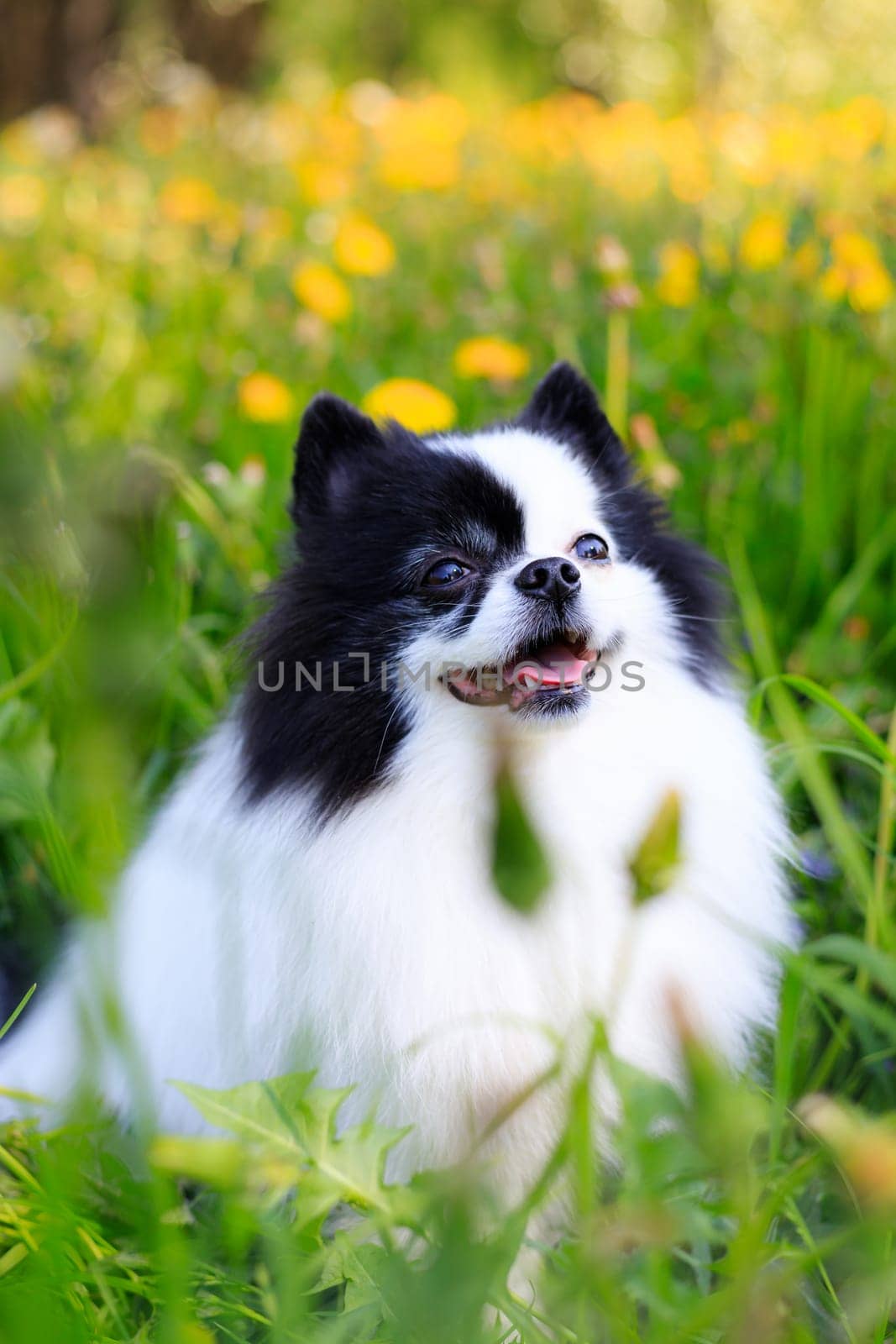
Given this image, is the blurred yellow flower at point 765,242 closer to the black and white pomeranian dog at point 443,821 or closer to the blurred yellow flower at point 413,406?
the blurred yellow flower at point 413,406

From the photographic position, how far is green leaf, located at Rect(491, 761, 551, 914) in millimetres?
708

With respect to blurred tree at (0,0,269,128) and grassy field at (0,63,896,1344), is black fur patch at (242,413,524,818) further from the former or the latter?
blurred tree at (0,0,269,128)

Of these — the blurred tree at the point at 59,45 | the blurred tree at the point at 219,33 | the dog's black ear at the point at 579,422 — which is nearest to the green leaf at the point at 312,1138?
the dog's black ear at the point at 579,422

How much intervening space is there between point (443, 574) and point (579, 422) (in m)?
0.56

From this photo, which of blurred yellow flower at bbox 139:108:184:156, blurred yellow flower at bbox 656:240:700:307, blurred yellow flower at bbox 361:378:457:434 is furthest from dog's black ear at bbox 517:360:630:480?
blurred yellow flower at bbox 139:108:184:156

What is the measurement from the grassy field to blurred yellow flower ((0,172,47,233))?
2 centimetres

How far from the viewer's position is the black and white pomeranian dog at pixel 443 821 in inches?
62.7

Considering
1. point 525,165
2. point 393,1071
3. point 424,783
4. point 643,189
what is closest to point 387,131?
point 643,189

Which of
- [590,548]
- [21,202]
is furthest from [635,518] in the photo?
[21,202]

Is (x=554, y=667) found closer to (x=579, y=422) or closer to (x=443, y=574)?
(x=443, y=574)

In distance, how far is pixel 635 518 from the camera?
1973 mm

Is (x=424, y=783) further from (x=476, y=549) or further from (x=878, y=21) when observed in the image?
(x=878, y=21)

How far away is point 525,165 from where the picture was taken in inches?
222

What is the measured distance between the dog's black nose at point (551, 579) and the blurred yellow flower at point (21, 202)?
4245mm
